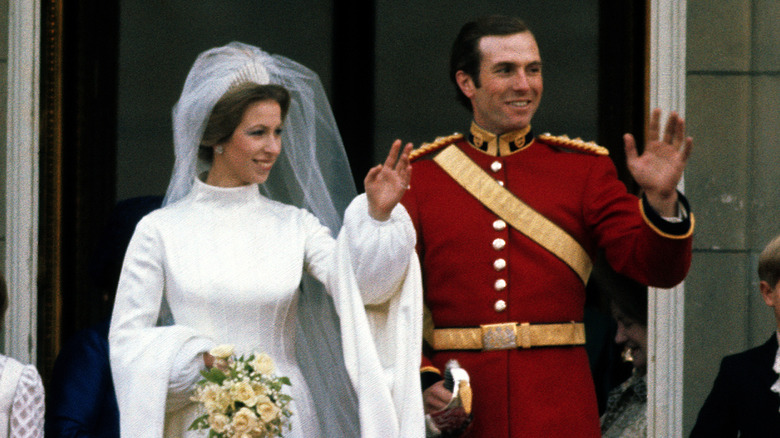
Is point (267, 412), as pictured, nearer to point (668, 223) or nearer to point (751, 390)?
point (668, 223)

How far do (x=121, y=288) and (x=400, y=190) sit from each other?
0.86 meters

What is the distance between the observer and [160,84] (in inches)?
218

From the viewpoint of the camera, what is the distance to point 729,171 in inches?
201

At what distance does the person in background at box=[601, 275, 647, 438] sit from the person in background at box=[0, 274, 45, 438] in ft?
6.94

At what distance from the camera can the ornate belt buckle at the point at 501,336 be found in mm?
4020

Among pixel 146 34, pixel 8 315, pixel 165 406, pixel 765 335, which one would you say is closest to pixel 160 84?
pixel 146 34

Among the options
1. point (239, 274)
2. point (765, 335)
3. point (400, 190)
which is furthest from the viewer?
point (765, 335)

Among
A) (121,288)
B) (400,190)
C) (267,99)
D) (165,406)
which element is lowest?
(165,406)

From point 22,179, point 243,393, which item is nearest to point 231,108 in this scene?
point 243,393

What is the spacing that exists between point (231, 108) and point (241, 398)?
2.96 feet

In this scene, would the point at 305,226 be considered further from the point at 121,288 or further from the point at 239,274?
the point at 121,288

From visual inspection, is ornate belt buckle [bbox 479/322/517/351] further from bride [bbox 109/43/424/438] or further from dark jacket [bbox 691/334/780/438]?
dark jacket [bbox 691/334/780/438]

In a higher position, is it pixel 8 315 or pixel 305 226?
pixel 305 226

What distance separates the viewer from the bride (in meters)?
3.76
